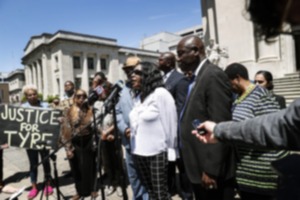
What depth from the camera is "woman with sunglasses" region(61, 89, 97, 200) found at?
4.09m

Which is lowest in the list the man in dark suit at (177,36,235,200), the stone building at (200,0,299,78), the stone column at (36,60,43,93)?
the man in dark suit at (177,36,235,200)

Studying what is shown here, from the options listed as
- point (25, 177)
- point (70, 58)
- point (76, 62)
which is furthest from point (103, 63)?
point (25, 177)

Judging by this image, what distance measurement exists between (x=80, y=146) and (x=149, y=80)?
1.83m

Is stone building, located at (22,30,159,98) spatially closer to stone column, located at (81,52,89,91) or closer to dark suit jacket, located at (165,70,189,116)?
stone column, located at (81,52,89,91)

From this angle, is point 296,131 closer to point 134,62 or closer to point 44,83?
point 134,62

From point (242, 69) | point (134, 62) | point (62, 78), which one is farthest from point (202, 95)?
point (62, 78)

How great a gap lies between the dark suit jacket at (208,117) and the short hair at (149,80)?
0.71 metres

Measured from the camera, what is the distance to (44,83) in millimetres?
47875

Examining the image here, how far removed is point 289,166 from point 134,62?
2912 millimetres

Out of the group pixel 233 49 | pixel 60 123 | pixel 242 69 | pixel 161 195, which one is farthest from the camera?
pixel 233 49

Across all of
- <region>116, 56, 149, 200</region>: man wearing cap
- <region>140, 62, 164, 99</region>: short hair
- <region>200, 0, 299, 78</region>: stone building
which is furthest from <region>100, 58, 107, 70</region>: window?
<region>140, 62, 164, 99</region>: short hair

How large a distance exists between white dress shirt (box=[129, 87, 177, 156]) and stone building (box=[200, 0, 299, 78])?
1267 centimetres

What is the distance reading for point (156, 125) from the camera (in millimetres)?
2842

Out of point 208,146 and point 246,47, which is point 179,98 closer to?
point 208,146
